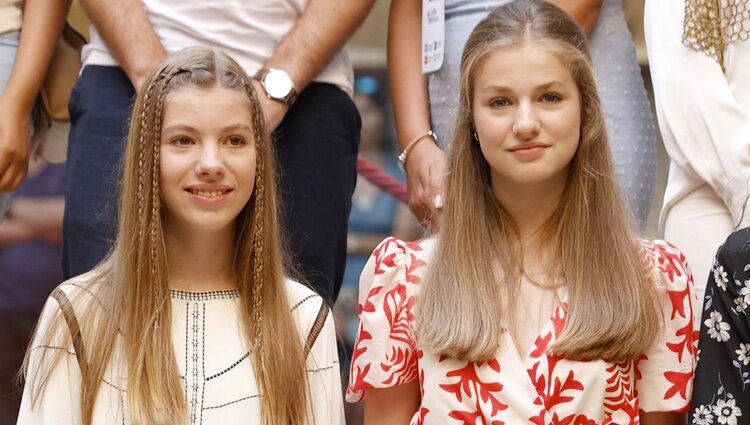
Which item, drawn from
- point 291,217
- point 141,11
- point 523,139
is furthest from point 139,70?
point 523,139

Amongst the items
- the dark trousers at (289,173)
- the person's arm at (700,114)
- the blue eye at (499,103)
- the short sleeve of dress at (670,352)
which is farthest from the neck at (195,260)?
the person's arm at (700,114)

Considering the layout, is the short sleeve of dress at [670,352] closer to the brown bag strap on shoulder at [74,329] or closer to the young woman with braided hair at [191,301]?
the young woman with braided hair at [191,301]

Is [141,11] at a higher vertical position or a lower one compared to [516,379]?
higher

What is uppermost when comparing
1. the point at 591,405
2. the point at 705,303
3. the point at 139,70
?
the point at 139,70

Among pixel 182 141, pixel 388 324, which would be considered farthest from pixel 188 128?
pixel 388 324

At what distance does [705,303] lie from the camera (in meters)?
2.52

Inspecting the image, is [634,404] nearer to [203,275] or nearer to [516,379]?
[516,379]

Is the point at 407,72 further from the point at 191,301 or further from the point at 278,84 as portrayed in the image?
the point at 191,301

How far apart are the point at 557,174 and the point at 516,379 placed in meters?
0.45

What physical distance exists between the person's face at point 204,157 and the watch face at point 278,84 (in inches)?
10.8

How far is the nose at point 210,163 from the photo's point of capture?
262 centimetres

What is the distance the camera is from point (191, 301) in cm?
270

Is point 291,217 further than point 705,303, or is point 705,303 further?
point 291,217

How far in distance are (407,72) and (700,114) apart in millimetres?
781
